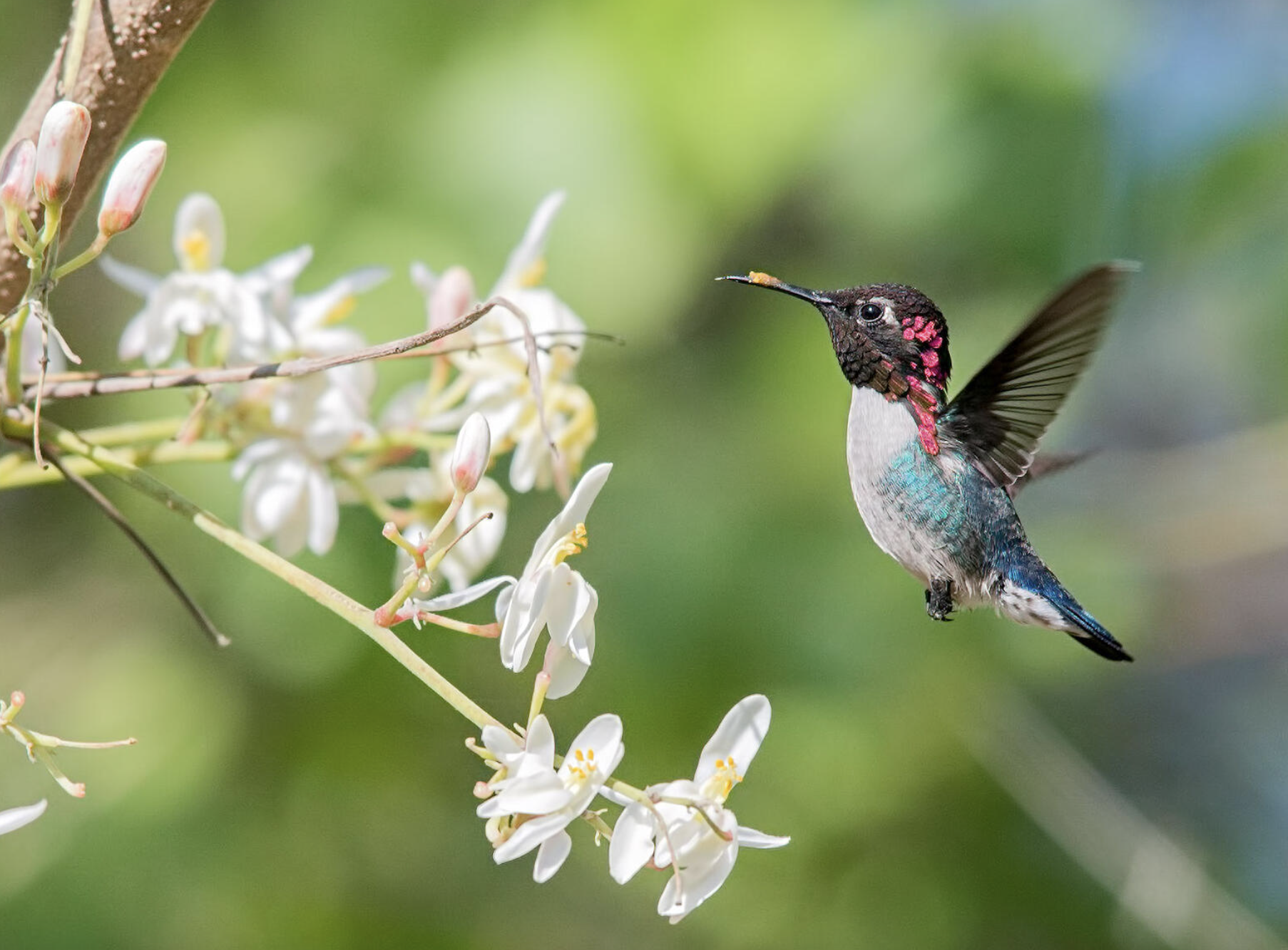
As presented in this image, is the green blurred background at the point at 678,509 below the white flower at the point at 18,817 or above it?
below

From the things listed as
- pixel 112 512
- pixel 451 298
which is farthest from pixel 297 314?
pixel 112 512

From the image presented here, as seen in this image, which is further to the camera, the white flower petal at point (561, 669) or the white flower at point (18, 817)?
the white flower petal at point (561, 669)

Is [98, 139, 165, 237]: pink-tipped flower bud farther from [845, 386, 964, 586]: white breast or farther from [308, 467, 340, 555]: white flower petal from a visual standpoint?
[845, 386, 964, 586]: white breast

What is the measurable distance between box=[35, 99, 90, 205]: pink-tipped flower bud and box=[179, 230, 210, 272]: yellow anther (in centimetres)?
45

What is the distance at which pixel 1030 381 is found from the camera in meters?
1.48

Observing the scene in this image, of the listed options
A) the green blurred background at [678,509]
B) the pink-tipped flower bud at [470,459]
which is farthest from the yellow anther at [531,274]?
the green blurred background at [678,509]

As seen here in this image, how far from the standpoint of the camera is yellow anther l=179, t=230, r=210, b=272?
1357mm

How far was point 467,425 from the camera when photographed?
3.32 feet

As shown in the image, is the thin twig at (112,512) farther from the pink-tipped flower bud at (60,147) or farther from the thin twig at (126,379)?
the pink-tipped flower bud at (60,147)

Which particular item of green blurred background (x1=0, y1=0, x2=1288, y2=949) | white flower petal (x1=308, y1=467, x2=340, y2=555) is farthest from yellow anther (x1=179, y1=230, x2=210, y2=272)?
green blurred background (x1=0, y1=0, x2=1288, y2=949)

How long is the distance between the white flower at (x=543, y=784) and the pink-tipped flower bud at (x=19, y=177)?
0.45m

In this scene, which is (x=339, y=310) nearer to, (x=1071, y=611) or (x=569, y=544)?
(x=569, y=544)

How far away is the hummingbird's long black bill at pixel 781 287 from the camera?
4.15ft

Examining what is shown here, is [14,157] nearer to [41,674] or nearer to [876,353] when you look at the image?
[876,353]
